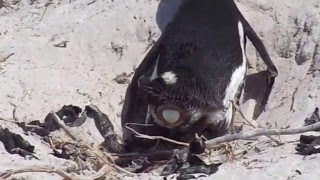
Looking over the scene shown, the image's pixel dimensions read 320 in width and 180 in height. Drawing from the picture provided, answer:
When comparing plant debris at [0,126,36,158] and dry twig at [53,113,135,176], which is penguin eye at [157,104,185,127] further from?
plant debris at [0,126,36,158]

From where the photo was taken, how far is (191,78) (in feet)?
12.5

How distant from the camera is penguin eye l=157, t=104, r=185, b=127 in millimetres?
3684

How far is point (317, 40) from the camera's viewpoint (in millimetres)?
4816

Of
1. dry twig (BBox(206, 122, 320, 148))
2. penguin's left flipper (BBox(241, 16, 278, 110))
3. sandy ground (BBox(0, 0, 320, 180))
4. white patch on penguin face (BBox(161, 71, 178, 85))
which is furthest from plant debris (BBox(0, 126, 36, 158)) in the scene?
penguin's left flipper (BBox(241, 16, 278, 110))

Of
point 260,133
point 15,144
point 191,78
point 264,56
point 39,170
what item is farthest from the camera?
point 264,56

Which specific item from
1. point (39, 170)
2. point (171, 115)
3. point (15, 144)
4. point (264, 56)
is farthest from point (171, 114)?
point (264, 56)

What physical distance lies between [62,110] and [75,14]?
123cm

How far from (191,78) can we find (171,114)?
23 centimetres

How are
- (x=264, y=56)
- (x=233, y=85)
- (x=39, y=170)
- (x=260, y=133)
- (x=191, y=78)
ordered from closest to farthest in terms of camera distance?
(x=39, y=170), (x=260, y=133), (x=191, y=78), (x=233, y=85), (x=264, y=56)

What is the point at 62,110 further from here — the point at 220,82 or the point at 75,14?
the point at 75,14

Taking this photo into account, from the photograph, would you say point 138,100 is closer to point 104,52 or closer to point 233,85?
point 233,85

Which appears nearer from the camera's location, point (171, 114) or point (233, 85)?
point (171, 114)

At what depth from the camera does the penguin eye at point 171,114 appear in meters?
3.68

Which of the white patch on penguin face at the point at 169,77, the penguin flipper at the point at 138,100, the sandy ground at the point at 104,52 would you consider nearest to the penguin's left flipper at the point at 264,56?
the sandy ground at the point at 104,52
